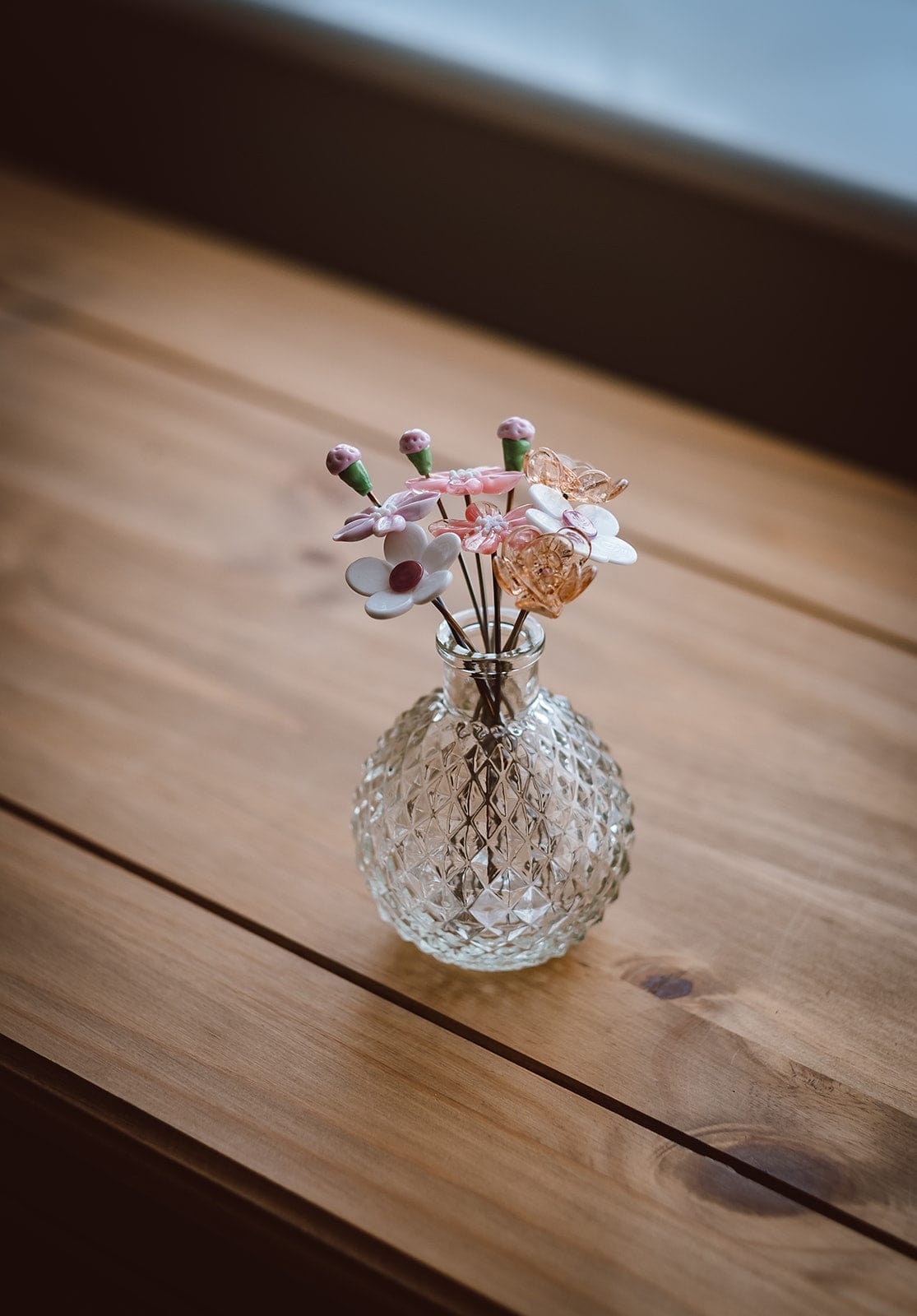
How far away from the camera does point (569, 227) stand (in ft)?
4.20

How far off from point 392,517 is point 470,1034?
11.4 inches

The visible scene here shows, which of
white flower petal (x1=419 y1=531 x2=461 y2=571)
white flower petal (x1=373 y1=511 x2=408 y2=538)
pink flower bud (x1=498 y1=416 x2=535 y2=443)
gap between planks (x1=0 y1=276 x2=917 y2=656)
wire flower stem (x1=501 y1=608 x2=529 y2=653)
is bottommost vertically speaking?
white flower petal (x1=419 y1=531 x2=461 y2=571)

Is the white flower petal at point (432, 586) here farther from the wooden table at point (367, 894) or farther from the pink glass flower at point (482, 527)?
the wooden table at point (367, 894)

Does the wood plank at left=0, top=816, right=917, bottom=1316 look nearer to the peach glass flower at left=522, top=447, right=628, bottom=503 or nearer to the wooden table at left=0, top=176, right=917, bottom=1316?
the wooden table at left=0, top=176, right=917, bottom=1316

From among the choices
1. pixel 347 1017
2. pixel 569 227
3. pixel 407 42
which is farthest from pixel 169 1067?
pixel 407 42

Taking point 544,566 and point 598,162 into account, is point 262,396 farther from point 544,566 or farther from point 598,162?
point 544,566

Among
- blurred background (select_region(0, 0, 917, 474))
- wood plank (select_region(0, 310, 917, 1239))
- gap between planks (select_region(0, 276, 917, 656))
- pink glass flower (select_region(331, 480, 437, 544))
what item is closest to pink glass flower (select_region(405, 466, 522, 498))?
pink glass flower (select_region(331, 480, 437, 544))

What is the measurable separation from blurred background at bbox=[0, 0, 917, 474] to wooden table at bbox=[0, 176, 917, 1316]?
0.46 feet

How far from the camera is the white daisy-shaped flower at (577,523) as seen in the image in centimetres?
52

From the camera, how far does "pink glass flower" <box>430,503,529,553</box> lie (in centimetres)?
53

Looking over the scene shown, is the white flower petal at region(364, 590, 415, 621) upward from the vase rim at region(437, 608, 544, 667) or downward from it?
downward

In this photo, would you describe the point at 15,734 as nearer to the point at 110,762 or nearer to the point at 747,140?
the point at 110,762

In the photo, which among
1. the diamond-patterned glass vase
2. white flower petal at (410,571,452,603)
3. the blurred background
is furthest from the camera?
the blurred background

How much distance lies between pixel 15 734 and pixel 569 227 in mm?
812
